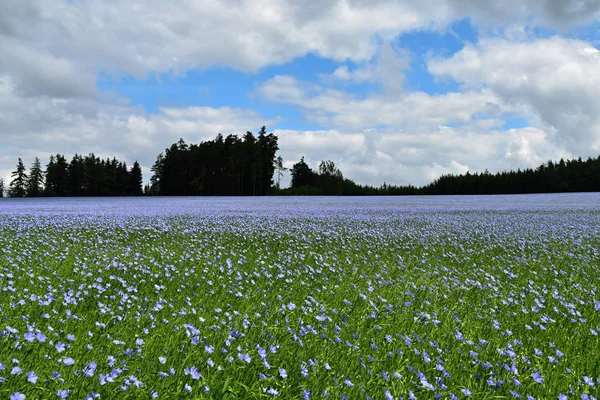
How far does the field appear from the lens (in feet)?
10.6

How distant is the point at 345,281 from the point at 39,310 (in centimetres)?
412

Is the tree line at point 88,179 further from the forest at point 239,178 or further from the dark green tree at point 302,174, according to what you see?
the dark green tree at point 302,174

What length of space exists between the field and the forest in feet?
226

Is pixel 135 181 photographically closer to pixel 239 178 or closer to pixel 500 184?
pixel 239 178

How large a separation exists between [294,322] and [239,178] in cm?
7653

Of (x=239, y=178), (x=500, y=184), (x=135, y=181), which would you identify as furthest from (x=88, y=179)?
(x=500, y=184)

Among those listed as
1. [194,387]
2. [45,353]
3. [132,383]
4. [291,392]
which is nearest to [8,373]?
[45,353]

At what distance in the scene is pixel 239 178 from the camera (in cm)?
8031

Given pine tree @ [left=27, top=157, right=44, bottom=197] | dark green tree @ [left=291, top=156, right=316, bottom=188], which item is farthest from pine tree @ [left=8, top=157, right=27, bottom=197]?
dark green tree @ [left=291, top=156, right=316, bottom=188]

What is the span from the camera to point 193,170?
3398 inches

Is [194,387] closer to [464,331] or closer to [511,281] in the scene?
[464,331]

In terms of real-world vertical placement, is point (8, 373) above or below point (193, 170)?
below

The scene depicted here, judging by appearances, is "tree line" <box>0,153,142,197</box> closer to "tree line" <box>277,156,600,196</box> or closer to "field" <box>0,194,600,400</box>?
"tree line" <box>277,156,600,196</box>

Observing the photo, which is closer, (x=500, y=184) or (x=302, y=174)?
(x=500, y=184)
